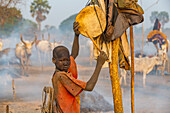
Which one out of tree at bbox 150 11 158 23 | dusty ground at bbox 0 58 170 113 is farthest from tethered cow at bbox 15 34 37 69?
tree at bbox 150 11 158 23

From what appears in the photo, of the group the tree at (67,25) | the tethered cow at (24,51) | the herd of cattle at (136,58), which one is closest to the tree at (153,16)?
the herd of cattle at (136,58)

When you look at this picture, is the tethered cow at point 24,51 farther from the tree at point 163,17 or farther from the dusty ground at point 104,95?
the tree at point 163,17

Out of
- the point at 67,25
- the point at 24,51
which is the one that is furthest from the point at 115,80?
the point at 67,25

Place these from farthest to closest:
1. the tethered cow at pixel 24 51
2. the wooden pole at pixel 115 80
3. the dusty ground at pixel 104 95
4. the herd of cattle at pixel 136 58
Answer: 1. the tethered cow at pixel 24 51
2. the herd of cattle at pixel 136 58
3. the dusty ground at pixel 104 95
4. the wooden pole at pixel 115 80

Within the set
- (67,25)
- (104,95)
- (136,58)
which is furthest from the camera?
(67,25)

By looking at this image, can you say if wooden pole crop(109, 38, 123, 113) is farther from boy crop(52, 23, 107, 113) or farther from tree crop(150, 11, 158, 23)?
tree crop(150, 11, 158, 23)

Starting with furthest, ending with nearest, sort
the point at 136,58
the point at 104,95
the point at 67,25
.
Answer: the point at 67,25
the point at 136,58
the point at 104,95

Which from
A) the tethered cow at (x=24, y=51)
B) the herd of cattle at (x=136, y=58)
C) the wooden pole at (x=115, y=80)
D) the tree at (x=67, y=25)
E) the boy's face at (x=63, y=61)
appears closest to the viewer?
the boy's face at (x=63, y=61)

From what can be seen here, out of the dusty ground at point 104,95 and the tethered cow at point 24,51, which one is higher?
the tethered cow at point 24,51

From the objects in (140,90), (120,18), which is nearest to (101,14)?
(120,18)

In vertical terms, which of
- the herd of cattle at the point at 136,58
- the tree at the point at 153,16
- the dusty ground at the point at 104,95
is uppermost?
the tree at the point at 153,16

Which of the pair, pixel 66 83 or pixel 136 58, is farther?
pixel 136 58

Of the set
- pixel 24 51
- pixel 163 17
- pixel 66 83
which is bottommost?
pixel 66 83

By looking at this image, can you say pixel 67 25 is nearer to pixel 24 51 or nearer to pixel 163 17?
pixel 163 17
